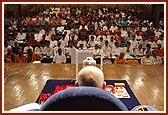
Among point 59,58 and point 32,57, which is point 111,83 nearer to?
point 59,58

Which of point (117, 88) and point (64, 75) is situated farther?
point (64, 75)

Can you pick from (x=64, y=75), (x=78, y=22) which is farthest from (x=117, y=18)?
(x=64, y=75)

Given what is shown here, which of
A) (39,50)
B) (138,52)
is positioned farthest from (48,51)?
(138,52)

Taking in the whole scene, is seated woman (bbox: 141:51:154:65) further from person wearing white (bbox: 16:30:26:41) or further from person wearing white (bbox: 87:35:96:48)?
person wearing white (bbox: 16:30:26:41)

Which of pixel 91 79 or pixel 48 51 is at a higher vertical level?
pixel 48 51

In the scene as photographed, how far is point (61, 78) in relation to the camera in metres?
5.23

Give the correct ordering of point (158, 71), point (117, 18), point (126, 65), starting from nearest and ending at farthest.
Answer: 1. point (158, 71)
2. point (126, 65)
3. point (117, 18)

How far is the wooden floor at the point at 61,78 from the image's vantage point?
4188 millimetres

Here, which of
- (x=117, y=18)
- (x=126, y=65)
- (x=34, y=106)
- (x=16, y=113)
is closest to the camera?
(x=16, y=113)

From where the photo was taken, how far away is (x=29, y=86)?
4.85 meters

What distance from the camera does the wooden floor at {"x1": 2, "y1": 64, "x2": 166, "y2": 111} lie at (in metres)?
4.19

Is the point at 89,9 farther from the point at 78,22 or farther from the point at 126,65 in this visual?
the point at 126,65

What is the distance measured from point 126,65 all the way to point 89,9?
8.46 meters

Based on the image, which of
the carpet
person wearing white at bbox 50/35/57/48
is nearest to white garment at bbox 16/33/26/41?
person wearing white at bbox 50/35/57/48
